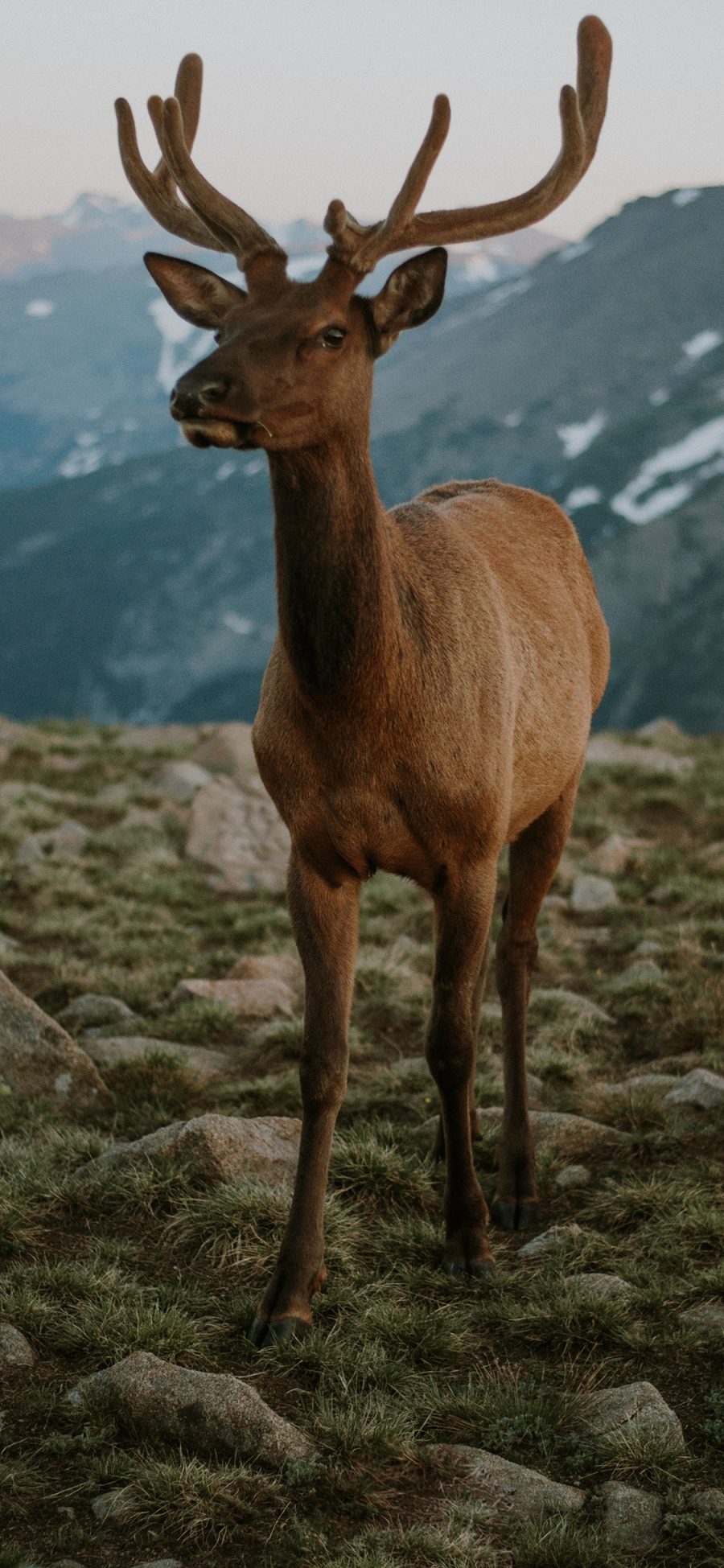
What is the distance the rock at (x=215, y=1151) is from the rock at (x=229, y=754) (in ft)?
27.8

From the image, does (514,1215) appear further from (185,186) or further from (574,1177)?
(185,186)

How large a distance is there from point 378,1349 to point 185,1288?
0.79 meters

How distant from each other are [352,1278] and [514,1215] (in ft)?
3.33

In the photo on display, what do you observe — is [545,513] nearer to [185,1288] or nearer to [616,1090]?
[616,1090]

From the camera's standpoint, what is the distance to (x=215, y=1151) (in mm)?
5871

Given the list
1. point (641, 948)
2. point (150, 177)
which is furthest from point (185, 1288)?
point (641, 948)

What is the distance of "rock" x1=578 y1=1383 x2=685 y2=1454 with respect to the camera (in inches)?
170

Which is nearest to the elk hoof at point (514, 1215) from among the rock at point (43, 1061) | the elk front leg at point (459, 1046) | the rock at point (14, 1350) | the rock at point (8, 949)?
the elk front leg at point (459, 1046)

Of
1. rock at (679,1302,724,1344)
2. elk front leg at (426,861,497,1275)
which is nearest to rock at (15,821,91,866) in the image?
elk front leg at (426,861,497,1275)

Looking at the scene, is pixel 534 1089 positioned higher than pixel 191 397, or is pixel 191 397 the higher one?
pixel 191 397

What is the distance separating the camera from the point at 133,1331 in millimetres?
4762

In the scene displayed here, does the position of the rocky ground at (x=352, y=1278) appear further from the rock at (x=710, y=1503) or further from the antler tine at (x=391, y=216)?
the antler tine at (x=391, y=216)

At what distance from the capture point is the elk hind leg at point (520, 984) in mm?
6203

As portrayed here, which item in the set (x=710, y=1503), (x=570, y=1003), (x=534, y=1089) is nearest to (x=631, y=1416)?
(x=710, y=1503)
